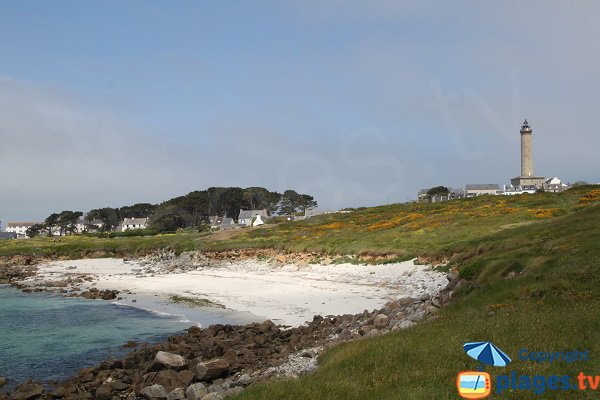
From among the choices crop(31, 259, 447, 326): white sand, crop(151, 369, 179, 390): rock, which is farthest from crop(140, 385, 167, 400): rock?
crop(31, 259, 447, 326): white sand

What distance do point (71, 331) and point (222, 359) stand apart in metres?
16.6

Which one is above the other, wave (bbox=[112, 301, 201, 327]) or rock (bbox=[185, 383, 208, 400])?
rock (bbox=[185, 383, 208, 400])

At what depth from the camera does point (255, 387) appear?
12.7 metres

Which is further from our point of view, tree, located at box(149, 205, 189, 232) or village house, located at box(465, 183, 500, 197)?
village house, located at box(465, 183, 500, 197)

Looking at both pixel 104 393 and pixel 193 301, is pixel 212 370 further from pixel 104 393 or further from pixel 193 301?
pixel 193 301

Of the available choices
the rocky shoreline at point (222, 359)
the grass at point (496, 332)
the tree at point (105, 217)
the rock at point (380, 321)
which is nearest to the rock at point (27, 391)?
the rocky shoreline at point (222, 359)

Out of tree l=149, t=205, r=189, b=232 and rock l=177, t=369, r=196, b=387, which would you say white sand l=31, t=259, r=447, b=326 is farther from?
tree l=149, t=205, r=189, b=232

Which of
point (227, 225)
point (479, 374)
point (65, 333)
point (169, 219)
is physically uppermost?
point (169, 219)

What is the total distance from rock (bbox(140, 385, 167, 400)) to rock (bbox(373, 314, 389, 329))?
29.5 ft

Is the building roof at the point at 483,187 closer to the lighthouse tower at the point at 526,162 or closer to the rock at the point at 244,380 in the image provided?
the lighthouse tower at the point at 526,162

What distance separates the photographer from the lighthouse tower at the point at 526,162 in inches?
6816

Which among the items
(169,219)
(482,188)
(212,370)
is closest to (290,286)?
(212,370)

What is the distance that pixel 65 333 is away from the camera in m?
30.2

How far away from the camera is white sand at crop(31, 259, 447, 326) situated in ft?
104
